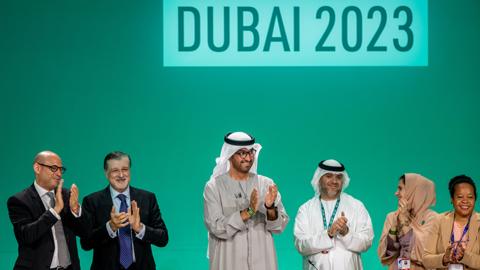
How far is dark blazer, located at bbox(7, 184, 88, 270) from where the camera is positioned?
5.75 metres

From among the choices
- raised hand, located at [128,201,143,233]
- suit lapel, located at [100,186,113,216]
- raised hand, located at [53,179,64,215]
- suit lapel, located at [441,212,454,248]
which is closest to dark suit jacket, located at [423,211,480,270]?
suit lapel, located at [441,212,454,248]

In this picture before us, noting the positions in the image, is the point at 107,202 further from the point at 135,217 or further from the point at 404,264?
the point at 404,264

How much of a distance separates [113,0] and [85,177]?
5.18 ft

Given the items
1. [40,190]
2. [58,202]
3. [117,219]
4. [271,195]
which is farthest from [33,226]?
[271,195]

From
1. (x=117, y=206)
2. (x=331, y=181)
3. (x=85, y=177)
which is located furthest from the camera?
(x=85, y=177)

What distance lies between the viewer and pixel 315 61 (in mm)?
8148

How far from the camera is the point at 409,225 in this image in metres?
6.43

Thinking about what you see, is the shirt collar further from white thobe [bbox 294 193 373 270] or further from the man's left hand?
the man's left hand

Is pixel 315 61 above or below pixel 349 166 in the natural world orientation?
above

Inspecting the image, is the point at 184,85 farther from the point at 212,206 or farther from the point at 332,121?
the point at 212,206

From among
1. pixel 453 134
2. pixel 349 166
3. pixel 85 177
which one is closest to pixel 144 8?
pixel 85 177

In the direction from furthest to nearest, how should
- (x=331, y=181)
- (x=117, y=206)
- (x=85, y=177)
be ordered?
1. (x=85, y=177)
2. (x=331, y=181)
3. (x=117, y=206)

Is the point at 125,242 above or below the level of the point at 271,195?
below

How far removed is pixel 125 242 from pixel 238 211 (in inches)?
31.1
